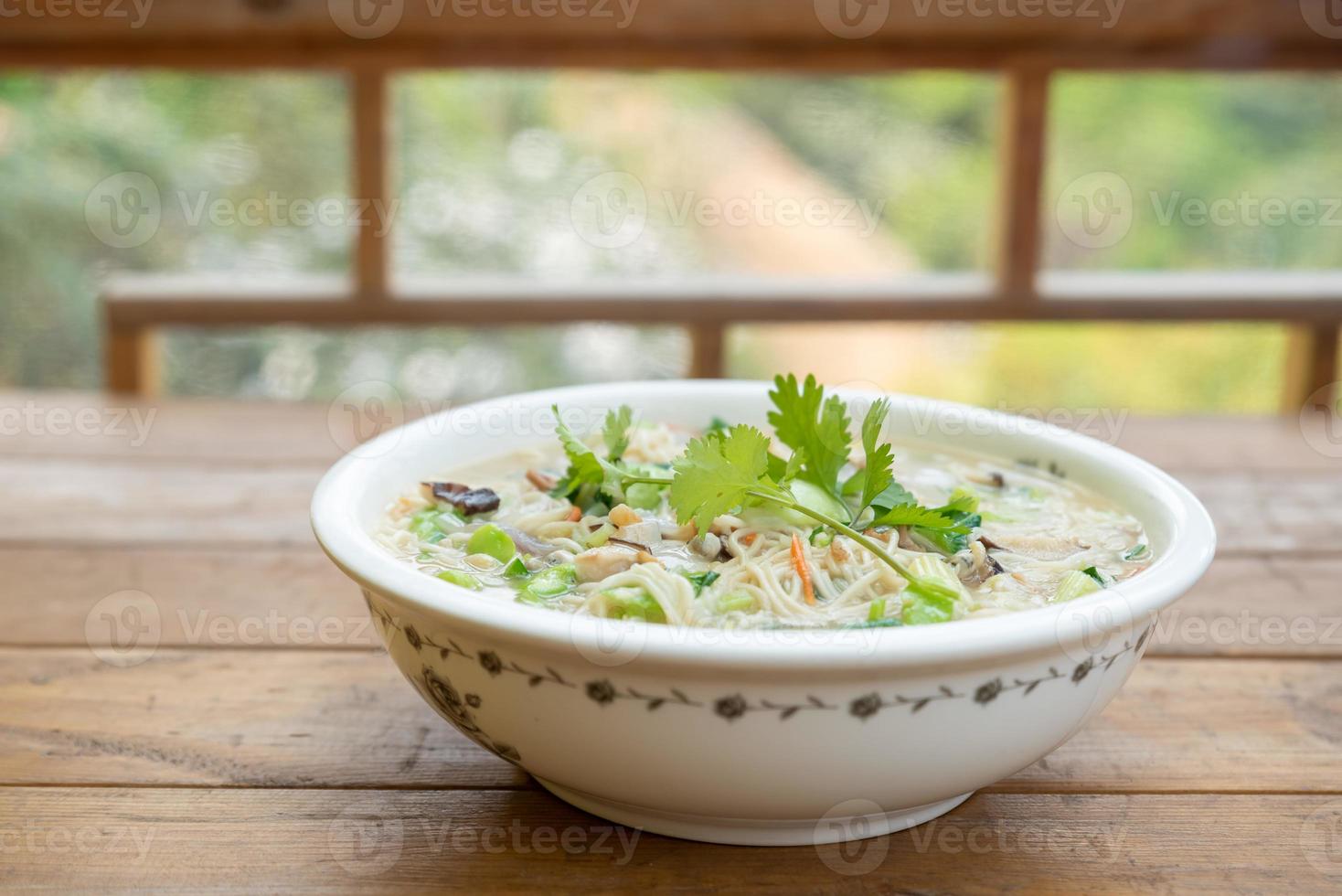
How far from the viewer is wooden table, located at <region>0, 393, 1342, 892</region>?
4.29 feet

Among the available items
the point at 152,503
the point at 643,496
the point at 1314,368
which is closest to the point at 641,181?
the point at 1314,368

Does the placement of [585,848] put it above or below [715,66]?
below

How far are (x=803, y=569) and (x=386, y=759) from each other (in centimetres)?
58

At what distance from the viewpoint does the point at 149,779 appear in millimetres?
1484

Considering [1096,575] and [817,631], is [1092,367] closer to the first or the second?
[1096,575]

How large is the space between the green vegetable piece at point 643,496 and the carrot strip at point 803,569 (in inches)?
9.1

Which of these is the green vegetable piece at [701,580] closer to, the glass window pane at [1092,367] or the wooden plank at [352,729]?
the wooden plank at [352,729]

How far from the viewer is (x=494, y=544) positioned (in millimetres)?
1521

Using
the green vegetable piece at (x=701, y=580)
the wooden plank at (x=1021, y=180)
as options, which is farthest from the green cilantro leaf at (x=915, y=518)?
the wooden plank at (x=1021, y=180)

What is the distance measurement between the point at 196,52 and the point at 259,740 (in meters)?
2.61

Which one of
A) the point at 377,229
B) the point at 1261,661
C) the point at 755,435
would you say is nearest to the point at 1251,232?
the point at 377,229

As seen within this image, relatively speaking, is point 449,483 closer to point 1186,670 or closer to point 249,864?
point 249,864

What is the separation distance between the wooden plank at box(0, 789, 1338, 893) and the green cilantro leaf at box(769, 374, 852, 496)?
442 millimetres

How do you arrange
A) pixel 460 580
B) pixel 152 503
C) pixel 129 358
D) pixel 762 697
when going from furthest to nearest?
pixel 129 358, pixel 152 503, pixel 460 580, pixel 762 697
